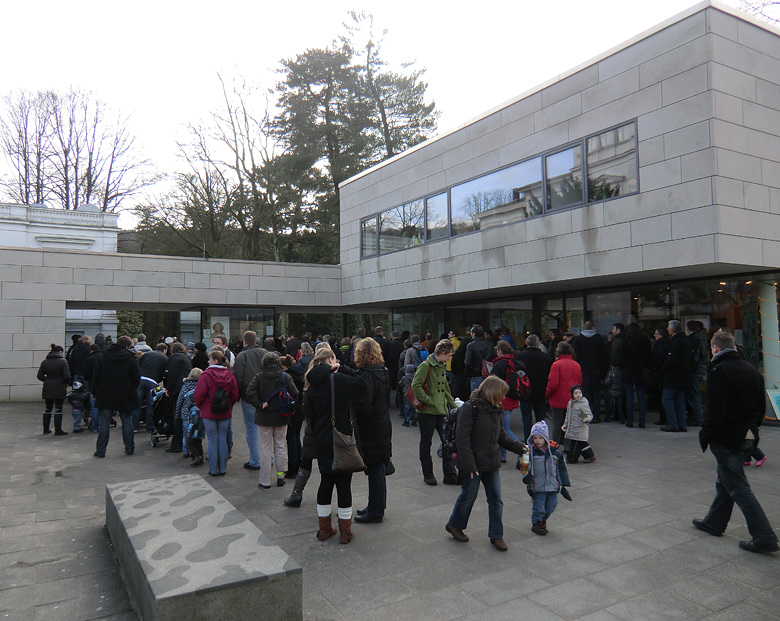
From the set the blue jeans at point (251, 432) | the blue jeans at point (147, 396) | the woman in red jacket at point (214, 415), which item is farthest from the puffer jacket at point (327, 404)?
the blue jeans at point (147, 396)

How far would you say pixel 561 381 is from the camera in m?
7.98

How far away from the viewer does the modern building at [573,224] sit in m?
9.45

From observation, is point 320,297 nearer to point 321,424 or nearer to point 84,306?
point 84,306

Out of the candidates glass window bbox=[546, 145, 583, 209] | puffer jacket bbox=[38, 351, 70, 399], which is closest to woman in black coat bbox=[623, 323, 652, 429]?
glass window bbox=[546, 145, 583, 209]

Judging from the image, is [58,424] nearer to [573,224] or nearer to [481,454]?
[481,454]

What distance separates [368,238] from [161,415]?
406 inches

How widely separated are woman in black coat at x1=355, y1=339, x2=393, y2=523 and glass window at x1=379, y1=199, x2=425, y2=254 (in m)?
10.9

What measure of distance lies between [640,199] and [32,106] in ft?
103

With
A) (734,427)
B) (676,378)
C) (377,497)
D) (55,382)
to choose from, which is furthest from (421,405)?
(55,382)

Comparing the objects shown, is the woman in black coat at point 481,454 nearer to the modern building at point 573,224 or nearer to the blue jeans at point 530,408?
the blue jeans at point 530,408

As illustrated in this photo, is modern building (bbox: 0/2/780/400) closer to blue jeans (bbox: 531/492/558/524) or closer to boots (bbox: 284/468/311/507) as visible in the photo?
blue jeans (bbox: 531/492/558/524)

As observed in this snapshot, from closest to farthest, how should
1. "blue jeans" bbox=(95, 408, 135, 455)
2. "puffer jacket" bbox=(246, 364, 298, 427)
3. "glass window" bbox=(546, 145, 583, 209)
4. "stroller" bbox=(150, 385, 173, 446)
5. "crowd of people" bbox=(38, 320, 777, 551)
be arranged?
"crowd of people" bbox=(38, 320, 777, 551) → "puffer jacket" bbox=(246, 364, 298, 427) → "blue jeans" bbox=(95, 408, 135, 455) → "stroller" bbox=(150, 385, 173, 446) → "glass window" bbox=(546, 145, 583, 209)

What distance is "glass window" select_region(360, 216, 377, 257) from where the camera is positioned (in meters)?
18.0

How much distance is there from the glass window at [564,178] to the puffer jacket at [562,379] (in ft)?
15.9
